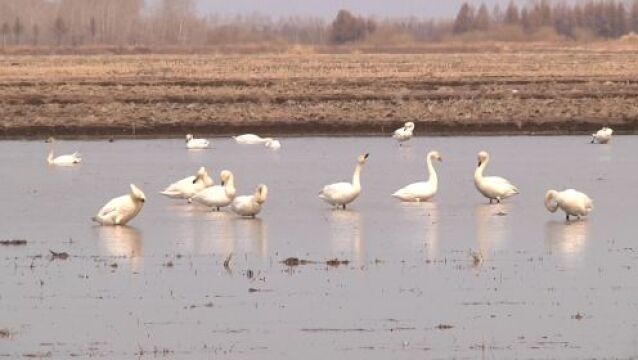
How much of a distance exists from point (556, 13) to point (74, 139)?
117 metres

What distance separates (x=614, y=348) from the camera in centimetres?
888

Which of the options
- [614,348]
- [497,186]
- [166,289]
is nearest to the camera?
[614,348]

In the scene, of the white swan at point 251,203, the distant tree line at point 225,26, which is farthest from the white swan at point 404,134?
the distant tree line at point 225,26

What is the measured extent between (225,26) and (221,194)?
131 m

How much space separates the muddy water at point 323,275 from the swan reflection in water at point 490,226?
0.04 meters

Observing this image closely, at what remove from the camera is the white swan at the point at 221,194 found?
15.9m

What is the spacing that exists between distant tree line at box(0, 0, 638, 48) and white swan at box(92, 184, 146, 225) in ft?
328

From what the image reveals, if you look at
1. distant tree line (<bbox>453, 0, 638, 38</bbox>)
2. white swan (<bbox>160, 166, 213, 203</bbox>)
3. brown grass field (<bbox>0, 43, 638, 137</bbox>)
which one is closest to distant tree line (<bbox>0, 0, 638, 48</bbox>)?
distant tree line (<bbox>453, 0, 638, 38</bbox>)

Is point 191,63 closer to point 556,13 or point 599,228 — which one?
point 599,228

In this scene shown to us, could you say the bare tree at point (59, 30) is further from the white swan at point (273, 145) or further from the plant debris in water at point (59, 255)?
the plant debris in water at point (59, 255)

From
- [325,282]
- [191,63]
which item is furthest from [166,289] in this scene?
[191,63]

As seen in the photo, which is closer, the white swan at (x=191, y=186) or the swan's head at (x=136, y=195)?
the swan's head at (x=136, y=195)

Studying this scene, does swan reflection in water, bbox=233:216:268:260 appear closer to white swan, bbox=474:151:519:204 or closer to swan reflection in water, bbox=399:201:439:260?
swan reflection in water, bbox=399:201:439:260

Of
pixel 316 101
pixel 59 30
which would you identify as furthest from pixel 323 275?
pixel 59 30
